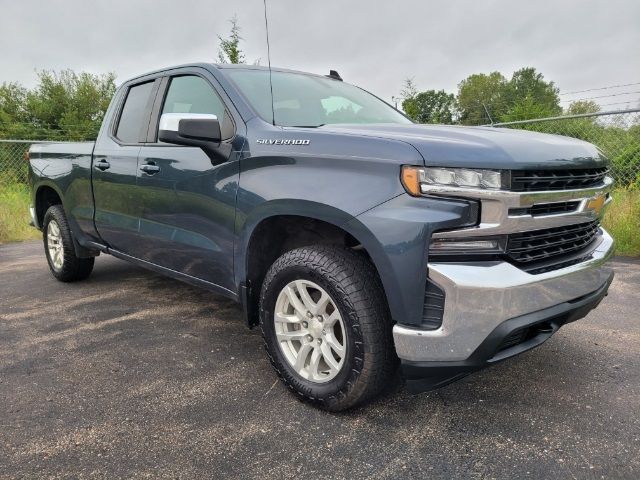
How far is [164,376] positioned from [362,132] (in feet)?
5.59

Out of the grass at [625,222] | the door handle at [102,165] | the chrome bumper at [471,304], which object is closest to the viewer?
the chrome bumper at [471,304]

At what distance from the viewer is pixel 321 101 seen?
3184 millimetres

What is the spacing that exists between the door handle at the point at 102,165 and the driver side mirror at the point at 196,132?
125 centimetres

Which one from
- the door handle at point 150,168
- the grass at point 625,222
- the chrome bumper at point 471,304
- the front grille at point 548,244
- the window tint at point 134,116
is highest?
the window tint at point 134,116

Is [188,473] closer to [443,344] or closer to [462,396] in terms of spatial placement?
[443,344]

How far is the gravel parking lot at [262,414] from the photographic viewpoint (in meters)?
2.00

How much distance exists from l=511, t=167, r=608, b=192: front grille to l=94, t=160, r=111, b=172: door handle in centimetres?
296

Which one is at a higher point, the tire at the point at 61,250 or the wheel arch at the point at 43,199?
the wheel arch at the point at 43,199

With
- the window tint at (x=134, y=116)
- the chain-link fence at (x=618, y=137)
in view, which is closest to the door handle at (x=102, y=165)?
the window tint at (x=134, y=116)

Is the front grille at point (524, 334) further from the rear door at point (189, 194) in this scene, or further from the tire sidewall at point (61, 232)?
the tire sidewall at point (61, 232)

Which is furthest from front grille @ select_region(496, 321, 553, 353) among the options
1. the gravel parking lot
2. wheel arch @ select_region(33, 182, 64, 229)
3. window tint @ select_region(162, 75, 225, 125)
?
wheel arch @ select_region(33, 182, 64, 229)

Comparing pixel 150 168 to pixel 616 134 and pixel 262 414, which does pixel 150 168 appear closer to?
pixel 262 414

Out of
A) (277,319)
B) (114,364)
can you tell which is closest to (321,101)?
(277,319)

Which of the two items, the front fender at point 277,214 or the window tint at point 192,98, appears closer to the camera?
the front fender at point 277,214
